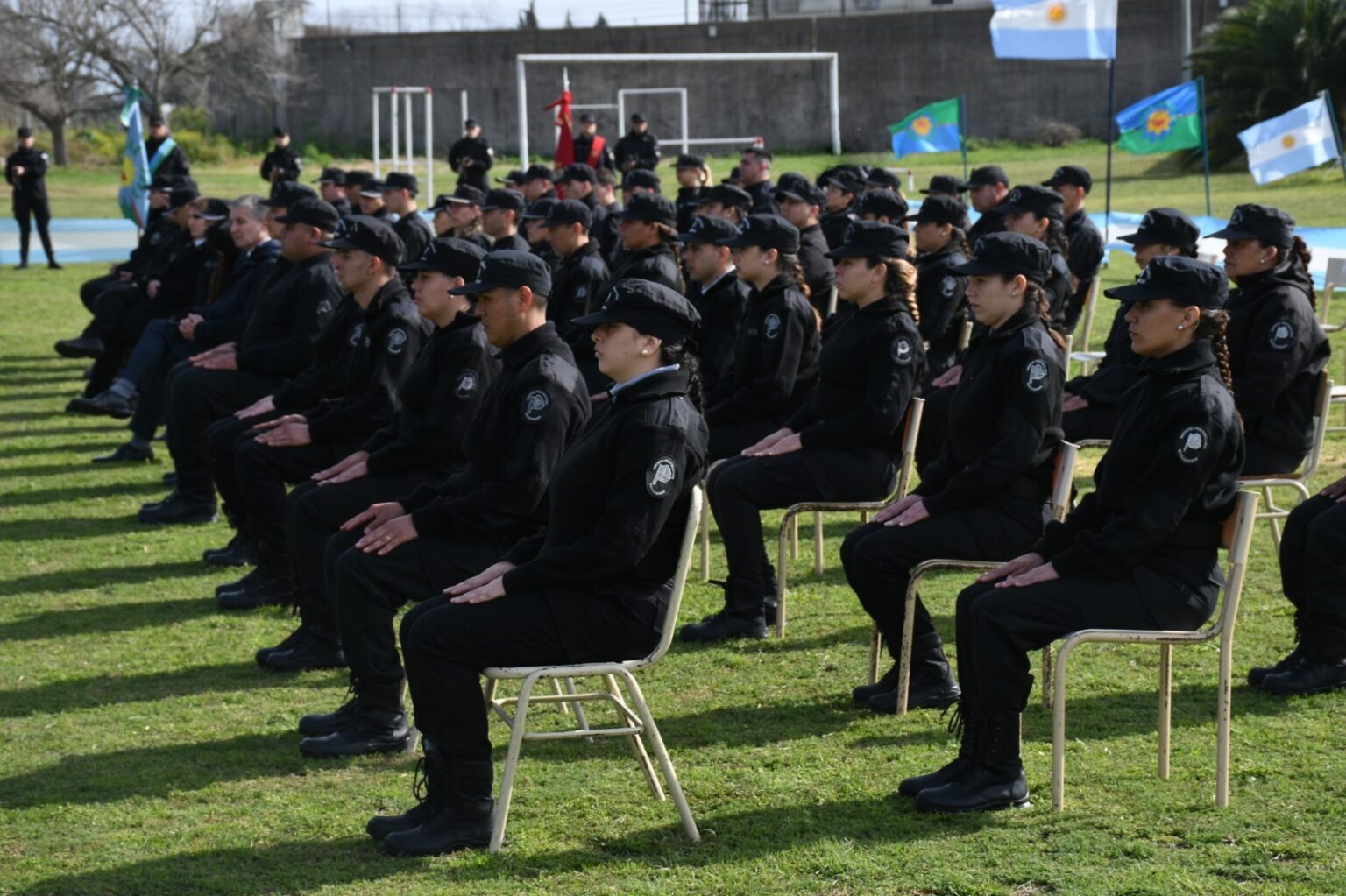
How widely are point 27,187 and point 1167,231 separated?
18356 mm

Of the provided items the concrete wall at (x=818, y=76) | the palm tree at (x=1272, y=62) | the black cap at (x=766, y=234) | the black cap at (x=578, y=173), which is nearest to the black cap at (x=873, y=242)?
the black cap at (x=766, y=234)

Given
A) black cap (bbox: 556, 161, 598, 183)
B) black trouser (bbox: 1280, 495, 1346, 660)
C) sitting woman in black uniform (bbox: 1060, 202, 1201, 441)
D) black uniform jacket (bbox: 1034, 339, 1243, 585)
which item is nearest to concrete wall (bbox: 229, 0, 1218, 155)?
black cap (bbox: 556, 161, 598, 183)

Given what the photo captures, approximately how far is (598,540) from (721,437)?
325cm

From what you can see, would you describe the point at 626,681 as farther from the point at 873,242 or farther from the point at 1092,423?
the point at 1092,423

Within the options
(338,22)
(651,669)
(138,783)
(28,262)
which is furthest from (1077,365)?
(338,22)

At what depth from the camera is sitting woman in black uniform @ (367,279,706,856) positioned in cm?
464

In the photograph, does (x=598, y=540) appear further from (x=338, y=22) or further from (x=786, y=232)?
(x=338, y=22)

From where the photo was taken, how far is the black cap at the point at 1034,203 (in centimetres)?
948

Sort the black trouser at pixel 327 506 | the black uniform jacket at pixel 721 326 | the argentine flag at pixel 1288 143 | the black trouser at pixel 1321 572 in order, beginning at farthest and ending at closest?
the argentine flag at pixel 1288 143 → the black uniform jacket at pixel 721 326 → the black trouser at pixel 327 506 → the black trouser at pixel 1321 572

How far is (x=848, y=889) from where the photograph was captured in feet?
14.3

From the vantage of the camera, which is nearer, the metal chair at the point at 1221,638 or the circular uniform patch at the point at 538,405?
the metal chair at the point at 1221,638

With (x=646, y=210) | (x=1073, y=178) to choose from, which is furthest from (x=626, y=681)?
(x=1073, y=178)

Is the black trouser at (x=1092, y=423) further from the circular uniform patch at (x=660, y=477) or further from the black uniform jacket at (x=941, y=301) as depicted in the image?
the circular uniform patch at (x=660, y=477)

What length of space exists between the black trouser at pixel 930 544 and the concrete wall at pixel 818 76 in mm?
33266
